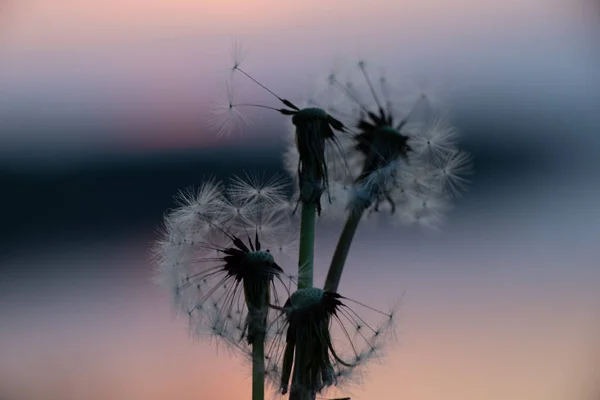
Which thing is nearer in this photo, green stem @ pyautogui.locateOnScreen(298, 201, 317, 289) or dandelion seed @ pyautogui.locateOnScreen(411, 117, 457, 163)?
green stem @ pyautogui.locateOnScreen(298, 201, 317, 289)

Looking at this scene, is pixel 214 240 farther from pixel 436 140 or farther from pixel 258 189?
pixel 436 140

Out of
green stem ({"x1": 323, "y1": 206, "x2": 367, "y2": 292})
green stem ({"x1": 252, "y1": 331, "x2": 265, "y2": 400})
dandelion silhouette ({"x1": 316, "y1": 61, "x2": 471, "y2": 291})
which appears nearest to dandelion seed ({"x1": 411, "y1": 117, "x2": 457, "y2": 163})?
dandelion silhouette ({"x1": 316, "y1": 61, "x2": 471, "y2": 291})

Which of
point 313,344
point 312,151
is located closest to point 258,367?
point 313,344

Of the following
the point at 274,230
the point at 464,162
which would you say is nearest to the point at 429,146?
the point at 464,162

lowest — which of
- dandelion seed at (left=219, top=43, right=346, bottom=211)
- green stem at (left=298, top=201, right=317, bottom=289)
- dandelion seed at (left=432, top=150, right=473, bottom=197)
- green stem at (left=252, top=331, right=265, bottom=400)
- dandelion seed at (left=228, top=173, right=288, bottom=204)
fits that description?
green stem at (left=252, top=331, right=265, bottom=400)

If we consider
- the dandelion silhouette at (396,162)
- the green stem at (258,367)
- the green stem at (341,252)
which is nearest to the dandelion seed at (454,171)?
the dandelion silhouette at (396,162)

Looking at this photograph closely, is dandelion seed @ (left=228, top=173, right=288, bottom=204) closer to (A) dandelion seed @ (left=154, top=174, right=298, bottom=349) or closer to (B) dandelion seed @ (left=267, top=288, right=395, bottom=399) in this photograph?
(A) dandelion seed @ (left=154, top=174, right=298, bottom=349)

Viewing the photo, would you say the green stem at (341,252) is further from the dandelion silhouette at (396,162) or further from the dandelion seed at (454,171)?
the dandelion seed at (454,171)
